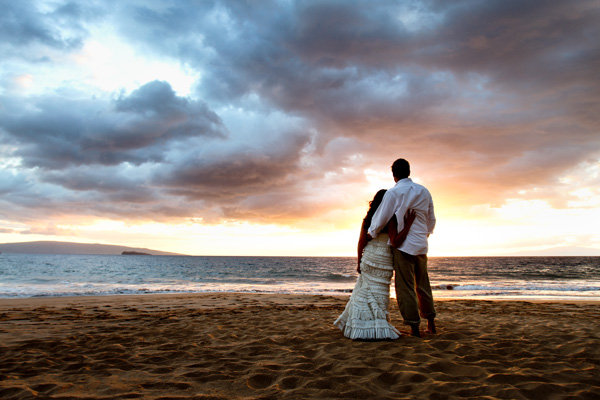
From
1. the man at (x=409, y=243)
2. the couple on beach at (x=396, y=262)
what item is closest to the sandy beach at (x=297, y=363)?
the couple on beach at (x=396, y=262)

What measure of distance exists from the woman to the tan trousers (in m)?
0.13

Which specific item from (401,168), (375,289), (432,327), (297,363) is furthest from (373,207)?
(297,363)

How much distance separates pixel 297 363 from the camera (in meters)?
3.22

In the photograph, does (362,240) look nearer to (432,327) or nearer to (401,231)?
(401,231)

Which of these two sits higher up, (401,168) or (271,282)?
(401,168)

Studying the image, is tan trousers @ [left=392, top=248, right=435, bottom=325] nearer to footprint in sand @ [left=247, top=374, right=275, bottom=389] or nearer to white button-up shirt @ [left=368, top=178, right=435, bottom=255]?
white button-up shirt @ [left=368, top=178, right=435, bottom=255]

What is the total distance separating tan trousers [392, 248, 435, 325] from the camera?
3.98 metres

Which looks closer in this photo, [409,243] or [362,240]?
[409,243]

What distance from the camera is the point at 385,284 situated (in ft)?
13.5

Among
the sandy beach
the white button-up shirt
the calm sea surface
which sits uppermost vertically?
the white button-up shirt

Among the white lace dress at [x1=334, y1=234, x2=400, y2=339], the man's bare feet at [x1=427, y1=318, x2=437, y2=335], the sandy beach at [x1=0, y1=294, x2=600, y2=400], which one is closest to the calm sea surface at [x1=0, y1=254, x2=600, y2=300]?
the man's bare feet at [x1=427, y1=318, x2=437, y2=335]

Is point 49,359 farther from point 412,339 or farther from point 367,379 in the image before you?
point 412,339

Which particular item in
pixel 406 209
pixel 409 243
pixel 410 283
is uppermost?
pixel 406 209

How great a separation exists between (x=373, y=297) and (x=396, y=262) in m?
A: 0.53
